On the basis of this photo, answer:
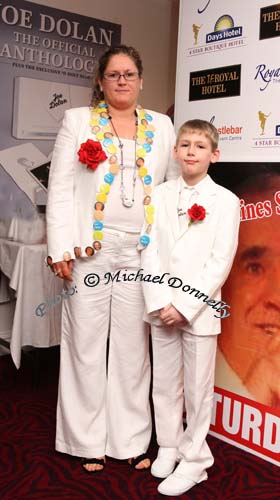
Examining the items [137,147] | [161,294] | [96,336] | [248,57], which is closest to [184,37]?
[248,57]

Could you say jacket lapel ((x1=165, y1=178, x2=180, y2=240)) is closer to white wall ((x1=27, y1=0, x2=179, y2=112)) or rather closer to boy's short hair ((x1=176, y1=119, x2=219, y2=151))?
boy's short hair ((x1=176, y1=119, x2=219, y2=151))

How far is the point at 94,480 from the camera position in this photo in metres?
2.19

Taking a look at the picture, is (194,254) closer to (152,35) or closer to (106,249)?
(106,249)

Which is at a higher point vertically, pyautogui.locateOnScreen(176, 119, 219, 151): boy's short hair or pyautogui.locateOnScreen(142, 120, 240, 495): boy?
pyautogui.locateOnScreen(176, 119, 219, 151): boy's short hair

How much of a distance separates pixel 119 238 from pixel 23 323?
50.8 inches

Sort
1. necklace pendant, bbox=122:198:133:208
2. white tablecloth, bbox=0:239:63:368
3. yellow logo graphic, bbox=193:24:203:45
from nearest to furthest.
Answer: necklace pendant, bbox=122:198:133:208 → yellow logo graphic, bbox=193:24:203:45 → white tablecloth, bbox=0:239:63:368

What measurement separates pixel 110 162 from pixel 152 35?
249cm

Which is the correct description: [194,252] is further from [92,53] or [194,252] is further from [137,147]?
[92,53]

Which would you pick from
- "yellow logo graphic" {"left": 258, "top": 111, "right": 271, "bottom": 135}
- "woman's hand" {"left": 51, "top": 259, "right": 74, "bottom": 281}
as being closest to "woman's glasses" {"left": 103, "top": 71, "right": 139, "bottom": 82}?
"yellow logo graphic" {"left": 258, "top": 111, "right": 271, "bottom": 135}

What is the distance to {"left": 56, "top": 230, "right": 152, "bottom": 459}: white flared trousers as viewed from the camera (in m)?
2.19

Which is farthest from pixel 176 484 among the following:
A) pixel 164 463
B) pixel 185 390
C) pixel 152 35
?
pixel 152 35

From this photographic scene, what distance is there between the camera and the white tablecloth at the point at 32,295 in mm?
3152

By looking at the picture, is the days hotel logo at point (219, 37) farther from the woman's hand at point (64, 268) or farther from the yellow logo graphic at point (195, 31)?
the woman's hand at point (64, 268)

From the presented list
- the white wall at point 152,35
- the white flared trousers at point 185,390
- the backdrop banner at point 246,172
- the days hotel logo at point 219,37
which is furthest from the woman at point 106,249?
the white wall at point 152,35
